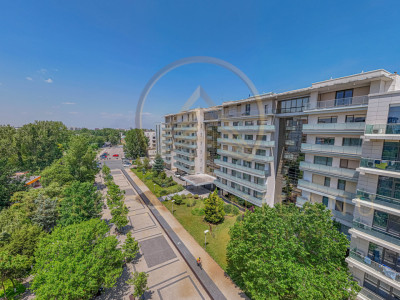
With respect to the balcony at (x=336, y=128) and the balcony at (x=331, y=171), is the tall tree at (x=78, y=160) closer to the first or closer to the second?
the balcony at (x=331, y=171)

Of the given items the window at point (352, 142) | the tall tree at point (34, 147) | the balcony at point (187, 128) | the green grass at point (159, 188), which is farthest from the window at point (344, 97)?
the tall tree at point (34, 147)

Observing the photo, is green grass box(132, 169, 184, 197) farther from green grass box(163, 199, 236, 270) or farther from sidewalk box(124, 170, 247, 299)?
green grass box(163, 199, 236, 270)

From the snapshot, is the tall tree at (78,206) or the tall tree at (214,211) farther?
the tall tree at (214,211)

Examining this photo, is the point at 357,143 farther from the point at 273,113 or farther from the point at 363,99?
the point at 273,113

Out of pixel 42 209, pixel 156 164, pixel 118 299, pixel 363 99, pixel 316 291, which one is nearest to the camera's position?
pixel 316 291

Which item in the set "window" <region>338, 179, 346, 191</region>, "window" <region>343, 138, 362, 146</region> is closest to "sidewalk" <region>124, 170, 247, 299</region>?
"window" <region>338, 179, 346, 191</region>

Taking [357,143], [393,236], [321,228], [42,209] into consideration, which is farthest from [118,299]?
[357,143]
